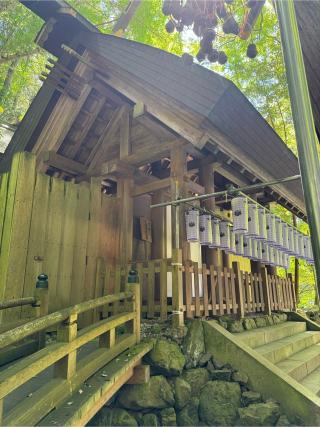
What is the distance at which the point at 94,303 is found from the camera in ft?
12.3

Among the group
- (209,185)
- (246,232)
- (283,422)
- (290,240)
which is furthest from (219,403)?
(290,240)

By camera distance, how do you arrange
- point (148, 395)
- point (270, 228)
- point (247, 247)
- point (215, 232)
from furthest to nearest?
point (247, 247) → point (270, 228) → point (215, 232) → point (148, 395)

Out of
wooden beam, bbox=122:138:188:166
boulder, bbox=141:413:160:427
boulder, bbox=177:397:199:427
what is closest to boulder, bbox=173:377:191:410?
boulder, bbox=177:397:199:427

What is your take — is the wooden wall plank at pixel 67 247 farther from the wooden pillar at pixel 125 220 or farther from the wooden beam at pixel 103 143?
the wooden beam at pixel 103 143

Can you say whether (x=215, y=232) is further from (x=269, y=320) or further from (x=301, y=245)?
(x=301, y=245)

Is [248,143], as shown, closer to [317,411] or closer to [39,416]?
[317,411]

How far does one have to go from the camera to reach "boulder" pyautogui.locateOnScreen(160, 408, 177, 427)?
4084 millimetres

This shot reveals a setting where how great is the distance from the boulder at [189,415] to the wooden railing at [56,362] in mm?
1204

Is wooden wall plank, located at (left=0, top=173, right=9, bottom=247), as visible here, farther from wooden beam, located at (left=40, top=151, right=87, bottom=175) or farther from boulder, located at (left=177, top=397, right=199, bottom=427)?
boulder, located at (left=177, top=397, right=199, bottom=427)

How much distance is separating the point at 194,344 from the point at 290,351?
9.07 feet

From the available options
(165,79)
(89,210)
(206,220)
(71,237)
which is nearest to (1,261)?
(71,237)

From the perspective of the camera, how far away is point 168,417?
162 inches

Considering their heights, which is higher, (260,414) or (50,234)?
(50,234)

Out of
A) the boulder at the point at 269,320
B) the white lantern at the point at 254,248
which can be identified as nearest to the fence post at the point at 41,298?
the white lantern at the point at 254,248
